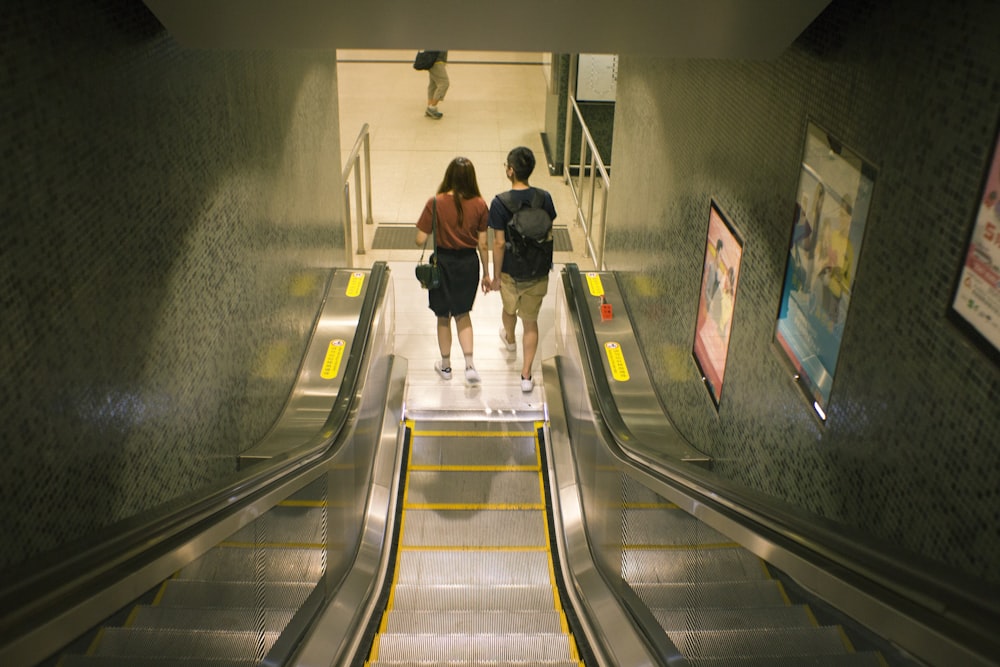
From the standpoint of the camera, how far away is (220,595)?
3.21 m

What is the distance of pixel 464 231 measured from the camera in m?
6.06

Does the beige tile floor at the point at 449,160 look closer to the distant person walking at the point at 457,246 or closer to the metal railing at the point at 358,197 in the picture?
the metal railing at the point at 358,197

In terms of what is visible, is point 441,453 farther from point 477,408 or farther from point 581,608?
point 581,608

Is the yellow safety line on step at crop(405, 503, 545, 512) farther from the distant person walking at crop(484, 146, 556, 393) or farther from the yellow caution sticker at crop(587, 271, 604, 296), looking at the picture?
the yellow caution sticker at crop(587, 271, 604, 296)

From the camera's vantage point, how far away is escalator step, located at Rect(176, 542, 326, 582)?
292cm

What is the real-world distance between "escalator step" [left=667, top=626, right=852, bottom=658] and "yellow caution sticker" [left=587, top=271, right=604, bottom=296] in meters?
3.90

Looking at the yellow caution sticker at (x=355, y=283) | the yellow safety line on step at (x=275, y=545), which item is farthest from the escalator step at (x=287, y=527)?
the yellow caution sticker at (x=355, y=283)

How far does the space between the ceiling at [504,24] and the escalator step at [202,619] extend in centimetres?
195

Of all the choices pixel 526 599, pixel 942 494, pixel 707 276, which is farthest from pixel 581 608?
pixel 942 494

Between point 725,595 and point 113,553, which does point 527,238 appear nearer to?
point 725,595

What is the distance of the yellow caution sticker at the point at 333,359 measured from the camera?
6.06 m

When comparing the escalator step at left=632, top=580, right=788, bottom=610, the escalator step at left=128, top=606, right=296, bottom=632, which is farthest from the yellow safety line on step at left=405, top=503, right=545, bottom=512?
the escalator step at left=128, top=606, right=296, bottom=632

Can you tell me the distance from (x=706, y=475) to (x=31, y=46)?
2.37m

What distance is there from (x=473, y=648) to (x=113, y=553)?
2.10 meters
